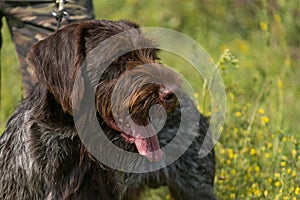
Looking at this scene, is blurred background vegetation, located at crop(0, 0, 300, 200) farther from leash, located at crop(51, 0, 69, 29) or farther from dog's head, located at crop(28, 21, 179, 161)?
dog's head, located at crop(28, 21, 179, 161)

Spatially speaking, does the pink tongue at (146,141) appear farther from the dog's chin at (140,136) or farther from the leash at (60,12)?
the leash at (60,12)

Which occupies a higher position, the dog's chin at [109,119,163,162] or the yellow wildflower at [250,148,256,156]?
the dog's chin at [109,119,163,162]

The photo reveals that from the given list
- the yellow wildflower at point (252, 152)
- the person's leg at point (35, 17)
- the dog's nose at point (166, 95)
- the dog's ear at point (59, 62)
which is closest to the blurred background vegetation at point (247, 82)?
the yellow wildflower at point (252, 152)

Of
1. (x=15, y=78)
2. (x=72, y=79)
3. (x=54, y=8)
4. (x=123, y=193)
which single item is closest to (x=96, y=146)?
(x=72, y=79)

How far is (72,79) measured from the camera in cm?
429

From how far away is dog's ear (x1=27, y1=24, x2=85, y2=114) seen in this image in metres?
4.28

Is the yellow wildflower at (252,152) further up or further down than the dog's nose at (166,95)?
further down

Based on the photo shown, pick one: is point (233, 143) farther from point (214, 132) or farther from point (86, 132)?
point (86, 132)

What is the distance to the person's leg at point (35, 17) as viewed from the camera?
5.62m

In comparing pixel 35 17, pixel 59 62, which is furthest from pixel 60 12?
pixel 59 62

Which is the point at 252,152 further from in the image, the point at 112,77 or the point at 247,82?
the point at 247,82

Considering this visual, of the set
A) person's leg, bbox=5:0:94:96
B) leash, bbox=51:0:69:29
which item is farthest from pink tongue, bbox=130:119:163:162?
person's leg, bbox=5:0:94:96

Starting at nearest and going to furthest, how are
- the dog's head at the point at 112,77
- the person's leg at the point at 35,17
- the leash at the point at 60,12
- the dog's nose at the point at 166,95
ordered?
the dog's nose at the point at 166,95 < the dog's head at the point at 112,77 < the leash at the point at 60,12 < the person's leg at the point at 35,17

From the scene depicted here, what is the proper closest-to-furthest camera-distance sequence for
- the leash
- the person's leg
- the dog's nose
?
1. the dog's nose
2. the leash
3. the person's leg
